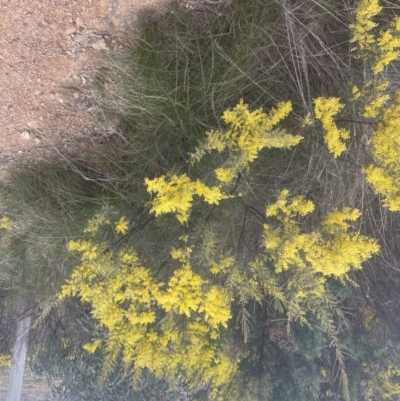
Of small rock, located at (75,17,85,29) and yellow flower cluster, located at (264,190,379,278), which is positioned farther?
small rock, located at (75,17,85,29)

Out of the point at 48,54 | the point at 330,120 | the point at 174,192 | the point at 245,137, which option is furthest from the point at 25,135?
the point at 330,120

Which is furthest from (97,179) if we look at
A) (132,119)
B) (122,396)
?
(122,396)

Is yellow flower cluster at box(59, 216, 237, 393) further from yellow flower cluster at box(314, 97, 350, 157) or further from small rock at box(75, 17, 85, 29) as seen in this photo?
small rock at box(75, 17, 85, 29)

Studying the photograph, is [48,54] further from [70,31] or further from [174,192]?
[174,192]

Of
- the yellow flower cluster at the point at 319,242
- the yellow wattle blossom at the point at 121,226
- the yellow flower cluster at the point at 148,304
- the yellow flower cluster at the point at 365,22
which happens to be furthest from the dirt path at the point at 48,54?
the yellow flower cluster at the point at 319,242

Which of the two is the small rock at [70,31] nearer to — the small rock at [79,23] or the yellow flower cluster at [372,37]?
the small rock at [79,23]

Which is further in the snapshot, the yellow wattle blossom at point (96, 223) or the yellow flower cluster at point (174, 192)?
the yellow wattle blossom at point (96, 223)

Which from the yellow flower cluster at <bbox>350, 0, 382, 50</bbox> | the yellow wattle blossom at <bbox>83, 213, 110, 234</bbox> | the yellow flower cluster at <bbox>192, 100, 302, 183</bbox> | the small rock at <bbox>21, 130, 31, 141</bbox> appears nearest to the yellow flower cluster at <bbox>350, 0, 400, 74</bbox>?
the yellow flower cluster at <bbox>350, 0, 382, 50</bbox>

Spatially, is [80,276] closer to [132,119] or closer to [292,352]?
[132,119]
